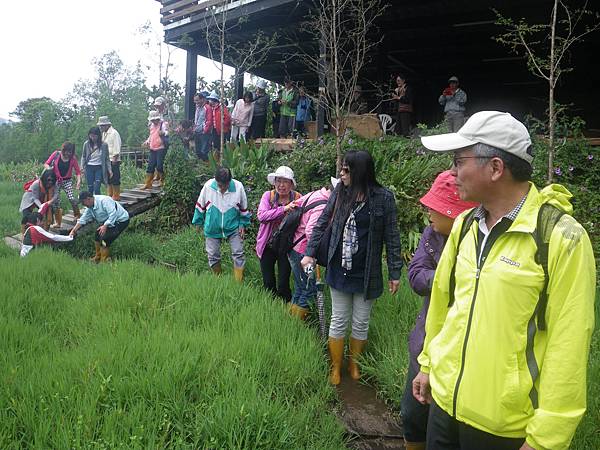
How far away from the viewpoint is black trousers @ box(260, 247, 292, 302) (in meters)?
4.80

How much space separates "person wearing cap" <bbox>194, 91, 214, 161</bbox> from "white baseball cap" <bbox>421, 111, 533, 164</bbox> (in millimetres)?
8986

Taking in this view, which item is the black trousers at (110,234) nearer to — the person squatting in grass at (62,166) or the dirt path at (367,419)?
the person squatting in grass at (62,166)

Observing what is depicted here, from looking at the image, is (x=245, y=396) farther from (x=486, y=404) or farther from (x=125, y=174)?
(x=125, y=174)

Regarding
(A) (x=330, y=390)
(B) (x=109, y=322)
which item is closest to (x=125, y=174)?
(B) (x=109, y=322)

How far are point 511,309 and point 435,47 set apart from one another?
461 inches

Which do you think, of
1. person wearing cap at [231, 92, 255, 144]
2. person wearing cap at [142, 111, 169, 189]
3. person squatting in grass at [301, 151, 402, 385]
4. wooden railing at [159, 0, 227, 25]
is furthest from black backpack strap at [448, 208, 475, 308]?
wooden railing at [159, 0, 227, 25]

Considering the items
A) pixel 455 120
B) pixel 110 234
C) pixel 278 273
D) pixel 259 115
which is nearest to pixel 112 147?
pixel 110 234

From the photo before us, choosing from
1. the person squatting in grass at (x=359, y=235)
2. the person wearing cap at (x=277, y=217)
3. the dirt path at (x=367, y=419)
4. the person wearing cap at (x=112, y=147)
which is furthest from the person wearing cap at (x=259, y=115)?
the dirt path at (x=367, y=419)

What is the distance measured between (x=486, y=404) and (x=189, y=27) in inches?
447

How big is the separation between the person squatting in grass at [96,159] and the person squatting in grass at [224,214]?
3.89 m

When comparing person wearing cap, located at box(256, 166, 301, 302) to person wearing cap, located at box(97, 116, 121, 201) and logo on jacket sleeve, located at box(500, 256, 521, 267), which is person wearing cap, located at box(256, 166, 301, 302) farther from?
person wearing cap, located at box(97, 116, 121, 201)

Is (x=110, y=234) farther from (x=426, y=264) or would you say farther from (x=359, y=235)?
(x=426, y=264)

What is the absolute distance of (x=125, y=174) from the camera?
13.7 meters

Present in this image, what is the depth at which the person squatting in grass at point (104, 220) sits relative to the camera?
23.5 ft
